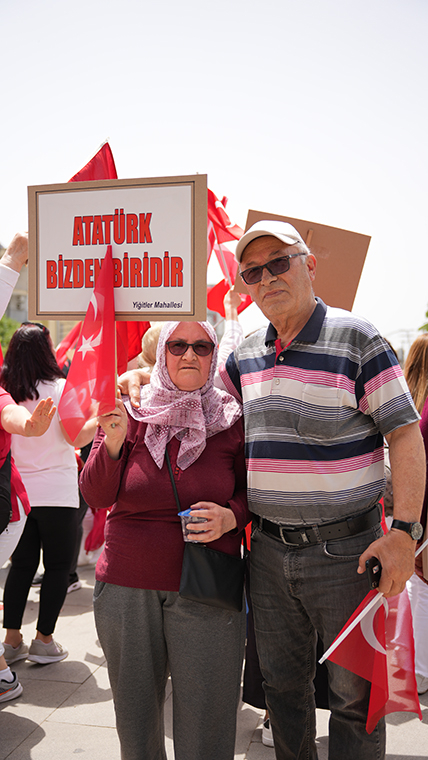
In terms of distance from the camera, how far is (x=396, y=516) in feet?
6.93

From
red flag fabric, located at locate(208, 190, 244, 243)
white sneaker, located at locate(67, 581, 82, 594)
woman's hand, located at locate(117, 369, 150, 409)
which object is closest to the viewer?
woman's hand, located at locate(117, 369, 150, 409)

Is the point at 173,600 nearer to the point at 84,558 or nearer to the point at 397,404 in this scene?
the point at 397,404

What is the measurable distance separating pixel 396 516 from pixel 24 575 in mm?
2838

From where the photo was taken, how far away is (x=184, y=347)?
231 cm

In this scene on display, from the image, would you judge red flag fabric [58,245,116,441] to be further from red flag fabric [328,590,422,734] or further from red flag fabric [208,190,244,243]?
red flag fabric [208,190,244,243]

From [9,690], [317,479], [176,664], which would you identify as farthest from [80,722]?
[317,479]

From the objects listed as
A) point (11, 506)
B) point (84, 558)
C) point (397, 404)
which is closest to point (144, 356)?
point (11, 506)

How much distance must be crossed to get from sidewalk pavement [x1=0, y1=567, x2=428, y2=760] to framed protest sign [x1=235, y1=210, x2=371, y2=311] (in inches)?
91.0

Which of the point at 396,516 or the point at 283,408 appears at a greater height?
the point at 283,408

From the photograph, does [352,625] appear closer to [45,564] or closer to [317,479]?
[317,479]

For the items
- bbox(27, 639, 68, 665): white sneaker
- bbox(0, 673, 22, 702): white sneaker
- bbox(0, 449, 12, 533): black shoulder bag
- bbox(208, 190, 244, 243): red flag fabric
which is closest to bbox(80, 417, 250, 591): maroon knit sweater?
bbox(0, 449, 12, 533): black shoulder bag

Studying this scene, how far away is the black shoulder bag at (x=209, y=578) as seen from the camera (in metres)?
2.11

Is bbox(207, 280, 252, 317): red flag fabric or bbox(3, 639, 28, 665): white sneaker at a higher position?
bbox(207, 280, 252, 317): red flag fabric

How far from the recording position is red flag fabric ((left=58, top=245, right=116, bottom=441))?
2.13 metres
